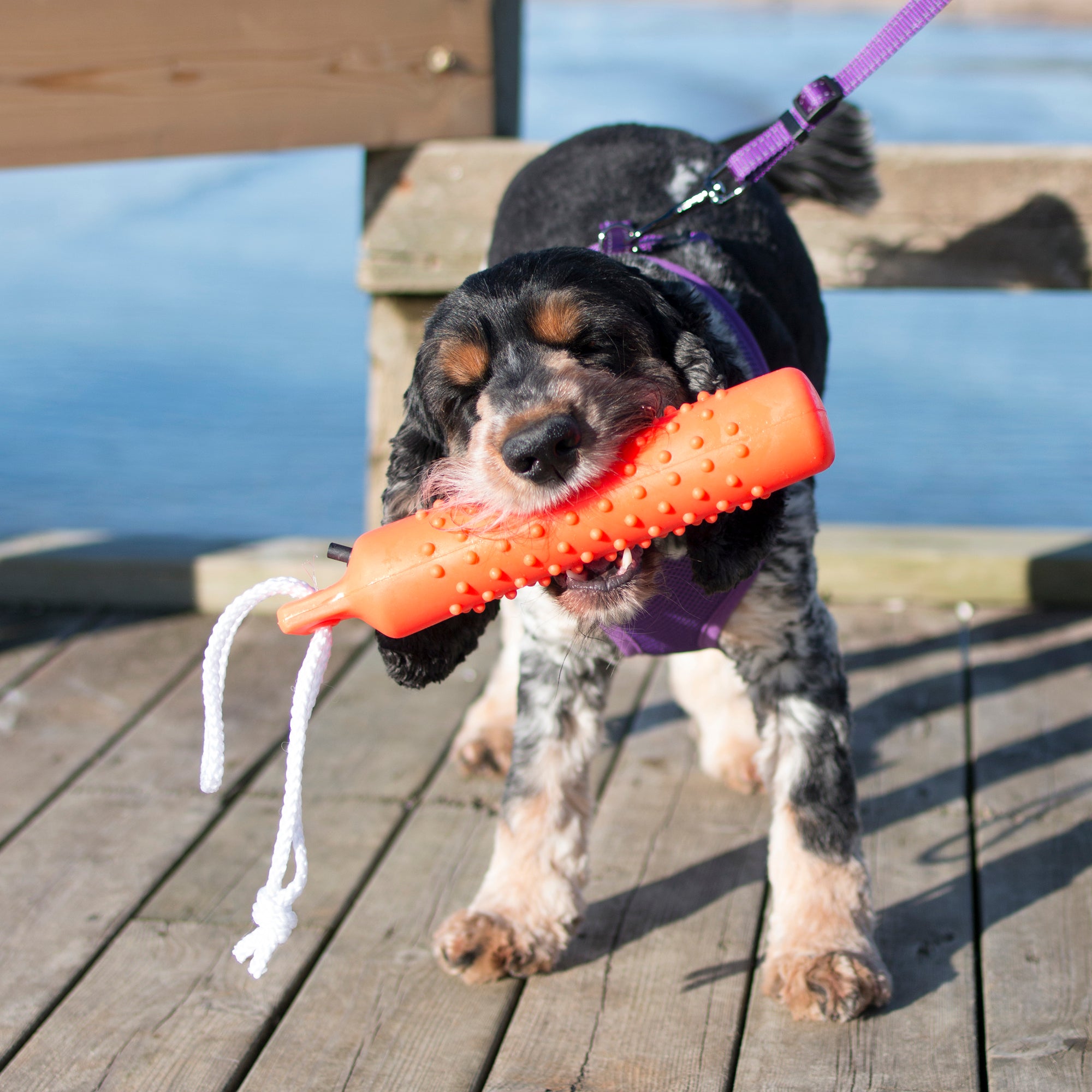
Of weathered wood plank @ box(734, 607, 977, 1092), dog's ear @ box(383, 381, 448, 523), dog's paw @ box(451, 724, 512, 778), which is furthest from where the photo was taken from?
dog's paw @ box(451, 724, 512, 778)

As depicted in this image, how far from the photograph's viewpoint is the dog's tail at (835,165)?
13.4ft

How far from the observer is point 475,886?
3.38 m

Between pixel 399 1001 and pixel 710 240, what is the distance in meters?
1.89

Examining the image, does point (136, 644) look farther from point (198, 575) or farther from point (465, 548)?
point (465, 548)

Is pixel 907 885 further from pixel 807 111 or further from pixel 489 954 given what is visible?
pixel 807 111

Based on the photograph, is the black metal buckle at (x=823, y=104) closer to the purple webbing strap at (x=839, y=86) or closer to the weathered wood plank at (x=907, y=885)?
the purple webbing strap at (x=839, y=86)

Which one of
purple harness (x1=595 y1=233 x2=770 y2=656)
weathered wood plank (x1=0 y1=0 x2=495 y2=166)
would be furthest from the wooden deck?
weathered wood plank (x1=0 y1=0 x2=495 y2=166)

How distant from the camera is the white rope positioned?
250cm

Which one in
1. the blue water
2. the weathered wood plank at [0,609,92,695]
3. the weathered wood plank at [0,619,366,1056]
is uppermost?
the weathered wood plank at [0,619,366,1056]

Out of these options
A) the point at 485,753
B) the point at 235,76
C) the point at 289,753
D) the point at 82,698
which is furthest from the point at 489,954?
the point at 235,76

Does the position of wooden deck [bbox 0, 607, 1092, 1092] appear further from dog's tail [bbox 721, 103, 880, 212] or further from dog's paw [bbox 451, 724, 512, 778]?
dog's tail [bbox 721, 103, 880, 212]

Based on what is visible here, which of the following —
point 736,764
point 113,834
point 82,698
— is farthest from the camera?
point 82,698

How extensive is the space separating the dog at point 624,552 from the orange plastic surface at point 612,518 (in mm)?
54

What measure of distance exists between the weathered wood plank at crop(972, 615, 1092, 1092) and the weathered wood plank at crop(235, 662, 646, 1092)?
106 cm
